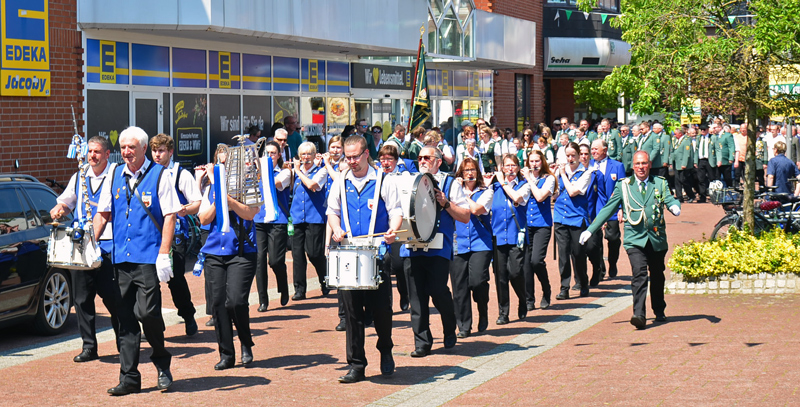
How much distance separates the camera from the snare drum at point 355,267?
744cm

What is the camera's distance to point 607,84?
15.7m

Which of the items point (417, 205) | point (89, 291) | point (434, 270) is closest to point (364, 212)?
point (417, 205)

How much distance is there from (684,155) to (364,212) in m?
19.7

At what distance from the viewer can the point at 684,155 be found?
26.1 m

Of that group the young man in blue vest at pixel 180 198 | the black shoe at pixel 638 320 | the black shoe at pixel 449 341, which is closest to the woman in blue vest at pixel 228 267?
the young man in blue vest at pixel 180 198

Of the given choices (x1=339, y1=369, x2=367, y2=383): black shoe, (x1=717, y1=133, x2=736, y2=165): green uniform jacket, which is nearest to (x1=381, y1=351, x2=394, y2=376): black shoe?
(x1=339, y1=369, x2=367, y2=383): black shoe

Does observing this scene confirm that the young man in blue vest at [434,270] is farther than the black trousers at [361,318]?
Yes

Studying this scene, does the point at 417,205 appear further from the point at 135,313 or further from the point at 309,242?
the point at 309,242

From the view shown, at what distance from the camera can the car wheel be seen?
9.78 meters

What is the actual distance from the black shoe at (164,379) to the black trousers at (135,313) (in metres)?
0.11

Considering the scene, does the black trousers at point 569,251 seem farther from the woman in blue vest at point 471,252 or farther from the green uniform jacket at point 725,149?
the green uniform jacket at point 725,149

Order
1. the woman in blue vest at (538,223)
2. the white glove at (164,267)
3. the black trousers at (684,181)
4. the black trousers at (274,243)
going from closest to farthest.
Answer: the white glove at (164,267), the woman in blue vest at (538,223), the black trousers at (274,243), the black trousers at (684,181)

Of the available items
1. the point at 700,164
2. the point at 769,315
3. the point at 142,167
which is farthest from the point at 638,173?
the point at 700,164

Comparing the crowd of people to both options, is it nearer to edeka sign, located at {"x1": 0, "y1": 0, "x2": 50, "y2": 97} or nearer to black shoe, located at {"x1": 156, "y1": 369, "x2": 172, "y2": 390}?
black shoe, located at {"x1": 156, "y1": 369, "x2": 172, "y2": 390}
